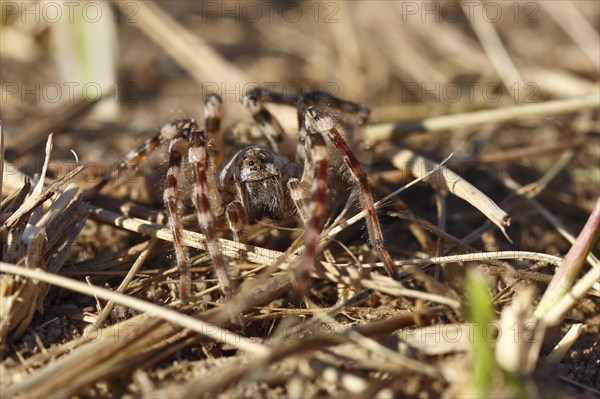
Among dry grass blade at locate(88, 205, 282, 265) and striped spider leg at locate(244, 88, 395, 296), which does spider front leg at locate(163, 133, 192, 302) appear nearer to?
dry grass blade at locate(88, 205, 282, 265)

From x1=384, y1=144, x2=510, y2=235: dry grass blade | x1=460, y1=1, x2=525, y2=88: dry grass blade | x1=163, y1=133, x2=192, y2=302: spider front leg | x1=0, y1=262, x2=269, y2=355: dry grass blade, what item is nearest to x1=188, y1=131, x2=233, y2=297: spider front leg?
x1=163, y1=133, x2=192, y2=302: spider front leg

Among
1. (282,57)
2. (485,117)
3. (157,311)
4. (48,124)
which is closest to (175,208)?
(157,311)

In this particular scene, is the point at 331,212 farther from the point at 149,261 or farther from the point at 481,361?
the point at 481,361

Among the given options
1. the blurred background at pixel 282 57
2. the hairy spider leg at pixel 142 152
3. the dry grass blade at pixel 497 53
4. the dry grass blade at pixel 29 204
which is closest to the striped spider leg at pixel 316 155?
the hairy spider leg at pixel 142 152

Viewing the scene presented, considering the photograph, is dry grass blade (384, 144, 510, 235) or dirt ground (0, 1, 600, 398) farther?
dry grass blade (384, 144, 510, 235)

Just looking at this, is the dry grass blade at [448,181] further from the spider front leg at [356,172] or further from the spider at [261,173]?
the spider front leg at [356,172]

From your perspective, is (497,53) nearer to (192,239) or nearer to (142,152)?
(142,152)
